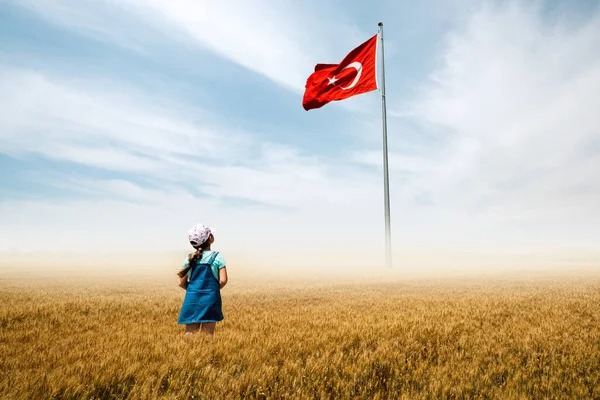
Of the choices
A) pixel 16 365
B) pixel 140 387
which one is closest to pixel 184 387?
pixel 140 387

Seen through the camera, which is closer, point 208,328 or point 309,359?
point 309,359

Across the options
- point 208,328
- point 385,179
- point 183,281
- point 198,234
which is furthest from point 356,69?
point 208,328

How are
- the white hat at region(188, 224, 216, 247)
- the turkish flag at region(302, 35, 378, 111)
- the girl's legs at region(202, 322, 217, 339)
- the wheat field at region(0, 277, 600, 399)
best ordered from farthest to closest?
the turkish flag at region(302, 35, 378, 111) < the white hat at region(188, 224, 216, 247) < the girl's legs at region(202, 322, 217, 339) < the wheat field at region(0, 277, 600, 399)

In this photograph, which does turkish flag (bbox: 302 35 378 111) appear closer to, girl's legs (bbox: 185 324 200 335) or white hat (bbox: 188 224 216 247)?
white hat (bbox: 188 224 216 247)

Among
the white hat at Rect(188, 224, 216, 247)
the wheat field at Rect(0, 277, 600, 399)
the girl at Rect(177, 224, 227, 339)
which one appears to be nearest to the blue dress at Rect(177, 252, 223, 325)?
the girl at Rect(177, 224, 227, 339)

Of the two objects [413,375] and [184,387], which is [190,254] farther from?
[413,375]

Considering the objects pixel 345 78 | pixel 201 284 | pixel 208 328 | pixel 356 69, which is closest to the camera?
pixel 208 328

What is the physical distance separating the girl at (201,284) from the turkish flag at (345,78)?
1644 centimetres

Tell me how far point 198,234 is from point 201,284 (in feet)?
2.75

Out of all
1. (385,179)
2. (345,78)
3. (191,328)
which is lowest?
(191,328)

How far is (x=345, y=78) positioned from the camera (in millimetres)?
20547

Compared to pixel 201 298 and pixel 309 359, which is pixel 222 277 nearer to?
pixel 201 298

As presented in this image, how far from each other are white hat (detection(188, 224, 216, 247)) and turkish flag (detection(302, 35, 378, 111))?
1626cm

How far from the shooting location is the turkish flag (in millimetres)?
19562
